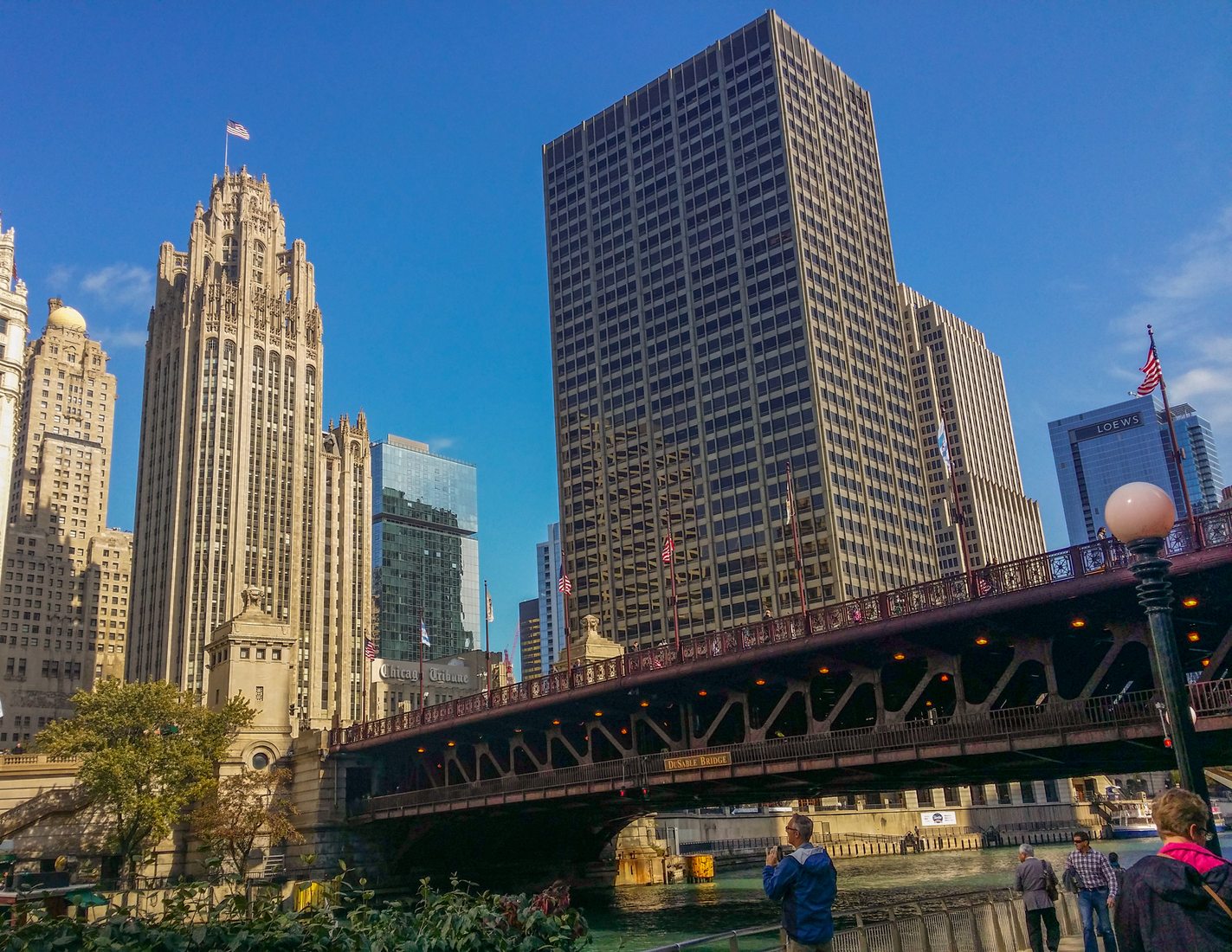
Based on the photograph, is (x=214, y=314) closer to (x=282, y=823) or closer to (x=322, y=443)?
A: (x=322, y=443)

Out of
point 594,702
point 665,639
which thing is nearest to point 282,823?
point 594,702

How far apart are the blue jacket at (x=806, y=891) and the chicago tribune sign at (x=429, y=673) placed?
167846 millimetres

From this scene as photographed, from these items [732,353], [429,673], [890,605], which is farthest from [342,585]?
[890,605]

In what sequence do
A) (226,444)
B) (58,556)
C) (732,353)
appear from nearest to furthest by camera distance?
1. (732,353)
2. (226,444)
3. (58,556)

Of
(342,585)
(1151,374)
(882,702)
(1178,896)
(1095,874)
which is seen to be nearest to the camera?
(1178,896)

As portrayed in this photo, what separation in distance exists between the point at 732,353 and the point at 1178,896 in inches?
5757

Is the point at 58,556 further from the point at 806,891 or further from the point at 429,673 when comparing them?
the point at 806,891

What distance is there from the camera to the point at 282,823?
7081 cm

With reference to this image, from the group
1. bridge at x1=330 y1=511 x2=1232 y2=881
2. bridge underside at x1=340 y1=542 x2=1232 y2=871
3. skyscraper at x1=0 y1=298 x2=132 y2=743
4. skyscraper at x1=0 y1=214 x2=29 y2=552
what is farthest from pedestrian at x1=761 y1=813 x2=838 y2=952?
skyscraper at x1=0 y1=298 x2=132 y2=743

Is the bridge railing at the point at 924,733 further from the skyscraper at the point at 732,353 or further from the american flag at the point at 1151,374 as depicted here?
the skyscraper at the point at 732,353

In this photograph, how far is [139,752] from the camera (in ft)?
225

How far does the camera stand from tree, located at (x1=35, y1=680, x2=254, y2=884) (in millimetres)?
66438

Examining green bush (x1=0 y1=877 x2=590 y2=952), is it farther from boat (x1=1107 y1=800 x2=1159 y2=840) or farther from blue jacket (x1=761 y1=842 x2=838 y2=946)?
boat (x1=1107 y1=800 x2=1159 y2=840)

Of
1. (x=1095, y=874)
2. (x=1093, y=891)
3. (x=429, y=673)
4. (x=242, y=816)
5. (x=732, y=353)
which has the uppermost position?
(x=732, y=353)
